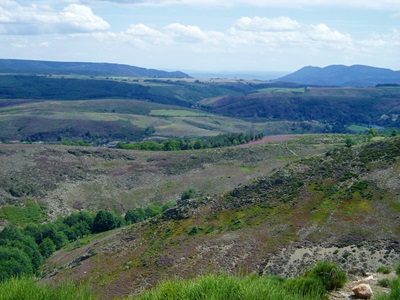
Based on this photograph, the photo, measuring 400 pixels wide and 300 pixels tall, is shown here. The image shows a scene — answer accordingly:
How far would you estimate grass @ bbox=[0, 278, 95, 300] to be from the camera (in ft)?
43.4

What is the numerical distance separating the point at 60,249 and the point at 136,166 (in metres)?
31.3

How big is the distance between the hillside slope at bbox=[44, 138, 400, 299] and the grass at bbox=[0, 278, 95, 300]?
1546 cm

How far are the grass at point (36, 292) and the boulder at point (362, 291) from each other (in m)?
7.98

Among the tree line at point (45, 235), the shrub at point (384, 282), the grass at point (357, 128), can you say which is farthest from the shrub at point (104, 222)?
the grass at point (357, 128)

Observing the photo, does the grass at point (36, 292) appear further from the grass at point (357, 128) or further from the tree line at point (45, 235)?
the grass at point (357, 128)

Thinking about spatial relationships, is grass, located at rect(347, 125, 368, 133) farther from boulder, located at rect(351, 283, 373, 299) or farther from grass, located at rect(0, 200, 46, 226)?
boulder, located at rect(351, 283, 373, 299)

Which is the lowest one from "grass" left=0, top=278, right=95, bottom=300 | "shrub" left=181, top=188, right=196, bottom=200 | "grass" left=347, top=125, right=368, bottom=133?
"grass" left=347, top=125, right=368, bottom=133

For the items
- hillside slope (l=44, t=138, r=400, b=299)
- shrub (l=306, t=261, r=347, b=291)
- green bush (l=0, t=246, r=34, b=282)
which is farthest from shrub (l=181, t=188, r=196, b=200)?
shrub (l=306, t=261, r=347, b=291)

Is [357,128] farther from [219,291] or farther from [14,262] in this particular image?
[219,291]

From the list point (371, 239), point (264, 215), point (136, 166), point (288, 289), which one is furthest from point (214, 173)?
point (288, 289)

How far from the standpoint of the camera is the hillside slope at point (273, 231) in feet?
102

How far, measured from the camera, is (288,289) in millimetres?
14602

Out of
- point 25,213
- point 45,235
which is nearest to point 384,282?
point 45,235

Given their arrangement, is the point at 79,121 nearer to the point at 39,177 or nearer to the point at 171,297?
the point at 39,177
